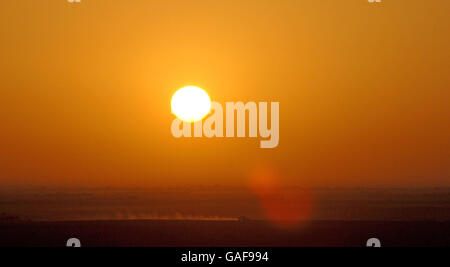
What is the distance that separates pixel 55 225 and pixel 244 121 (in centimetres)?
210

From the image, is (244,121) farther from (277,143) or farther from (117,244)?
(117,244)

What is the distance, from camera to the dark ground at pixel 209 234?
4.91 metres

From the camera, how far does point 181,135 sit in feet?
16.5

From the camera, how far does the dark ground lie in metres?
4.91

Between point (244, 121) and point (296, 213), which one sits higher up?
point (244, 121)

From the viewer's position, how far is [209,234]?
4.93 m

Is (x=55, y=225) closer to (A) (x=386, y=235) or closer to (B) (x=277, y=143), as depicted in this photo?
(B) (x=277, y=143)
